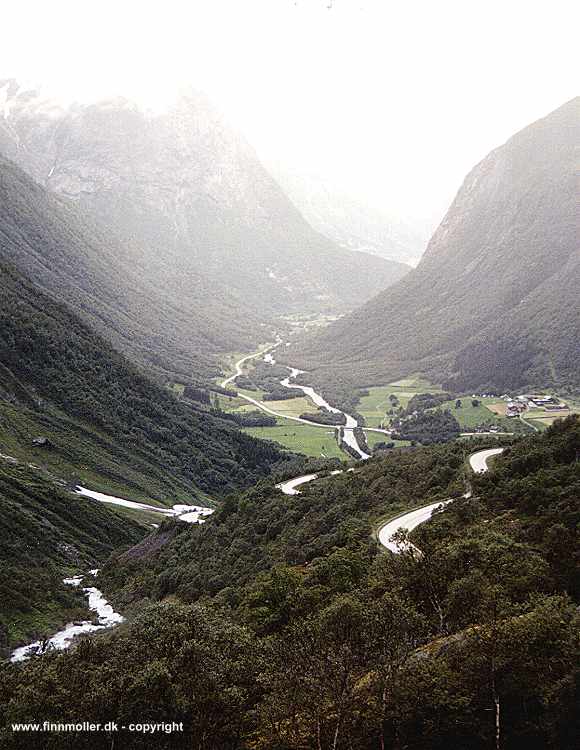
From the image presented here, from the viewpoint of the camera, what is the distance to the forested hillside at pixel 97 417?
122250 millimetres

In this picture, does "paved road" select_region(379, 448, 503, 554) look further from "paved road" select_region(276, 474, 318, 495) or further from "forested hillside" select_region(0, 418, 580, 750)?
"paved road" select_region(276, 474, 318, 495)

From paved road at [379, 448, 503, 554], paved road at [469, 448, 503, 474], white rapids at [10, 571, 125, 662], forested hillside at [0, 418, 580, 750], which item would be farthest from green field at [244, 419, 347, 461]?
forested hillside at [0, 418, 580, 750]

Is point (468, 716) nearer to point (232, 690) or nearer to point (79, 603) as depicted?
point (232, 690)

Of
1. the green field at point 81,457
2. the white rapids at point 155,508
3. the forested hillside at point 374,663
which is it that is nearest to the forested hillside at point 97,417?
the green field at point 81,457

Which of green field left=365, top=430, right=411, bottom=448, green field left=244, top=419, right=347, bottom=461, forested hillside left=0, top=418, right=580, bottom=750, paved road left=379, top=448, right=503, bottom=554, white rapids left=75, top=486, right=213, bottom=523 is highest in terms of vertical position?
forested hillside left=0, top=418, right=580, bottom=750

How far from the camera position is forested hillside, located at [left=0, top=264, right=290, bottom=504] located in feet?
401

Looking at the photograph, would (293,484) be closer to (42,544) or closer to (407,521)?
(42,544)

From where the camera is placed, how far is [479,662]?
24.0 m

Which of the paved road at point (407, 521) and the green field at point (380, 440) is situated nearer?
the paved road at point (407, 521)

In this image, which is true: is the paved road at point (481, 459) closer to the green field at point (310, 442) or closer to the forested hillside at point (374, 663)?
the forested hillside at point (374, 663)

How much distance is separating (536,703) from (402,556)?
12.1m

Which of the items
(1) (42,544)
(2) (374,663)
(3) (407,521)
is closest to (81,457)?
(1) (42,544)

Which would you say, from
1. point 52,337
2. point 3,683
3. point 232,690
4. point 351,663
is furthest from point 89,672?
point 52,337

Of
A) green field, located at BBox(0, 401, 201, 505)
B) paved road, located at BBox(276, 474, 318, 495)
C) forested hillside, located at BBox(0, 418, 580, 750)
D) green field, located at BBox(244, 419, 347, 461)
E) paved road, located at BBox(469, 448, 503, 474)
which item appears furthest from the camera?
green field, located at BBox(244, 419, 347, 461)
